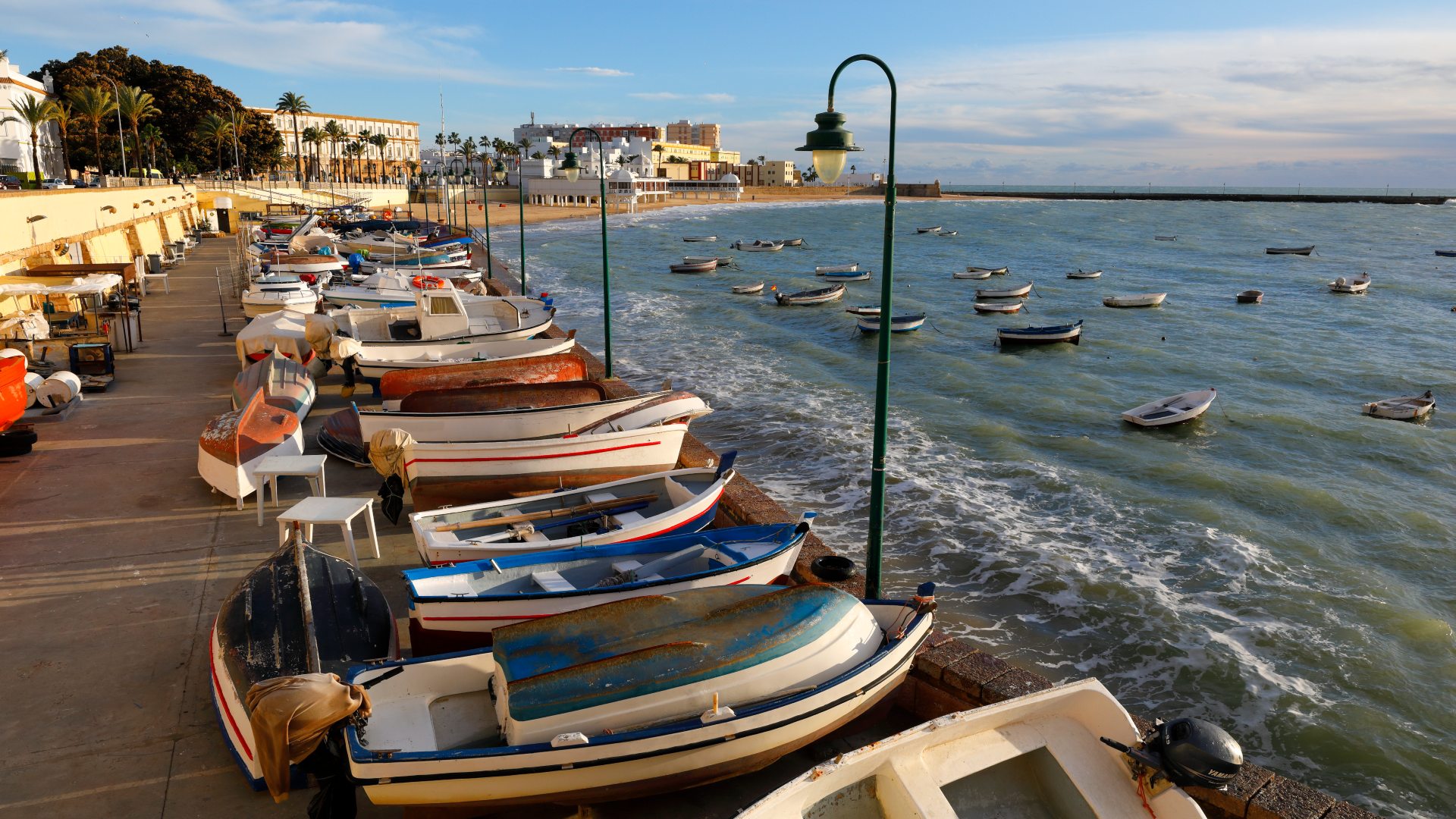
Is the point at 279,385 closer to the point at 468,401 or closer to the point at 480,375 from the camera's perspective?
the point at 480,375

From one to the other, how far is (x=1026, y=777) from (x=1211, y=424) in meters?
20.4

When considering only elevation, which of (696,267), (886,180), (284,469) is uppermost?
(886,180)

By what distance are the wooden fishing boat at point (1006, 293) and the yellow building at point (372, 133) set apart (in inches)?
4802

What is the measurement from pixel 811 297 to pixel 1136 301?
17149 mm

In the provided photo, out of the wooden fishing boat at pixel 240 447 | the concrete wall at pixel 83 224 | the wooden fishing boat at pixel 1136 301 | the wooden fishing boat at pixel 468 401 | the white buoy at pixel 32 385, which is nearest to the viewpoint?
the wooden fishing boat at pixel 240 447

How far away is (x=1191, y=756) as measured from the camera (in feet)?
16.5

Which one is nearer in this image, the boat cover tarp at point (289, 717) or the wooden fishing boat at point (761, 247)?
the boat cover tarp at point (289, 717)

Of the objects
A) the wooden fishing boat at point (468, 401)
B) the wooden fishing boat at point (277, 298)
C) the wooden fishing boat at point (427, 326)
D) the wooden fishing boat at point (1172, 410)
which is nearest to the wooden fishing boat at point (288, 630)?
the wooden fishing boat at point (468, 401)

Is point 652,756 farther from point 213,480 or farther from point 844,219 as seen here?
point 844,219

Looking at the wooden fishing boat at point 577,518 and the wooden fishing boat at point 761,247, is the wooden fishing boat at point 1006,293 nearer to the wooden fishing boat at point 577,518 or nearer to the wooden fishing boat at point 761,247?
the wooden fishing boat at point 761,247

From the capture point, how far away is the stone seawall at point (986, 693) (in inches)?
231

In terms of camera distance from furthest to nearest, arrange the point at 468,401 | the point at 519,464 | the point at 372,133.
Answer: the point at 372,133 → the point at 468,401 → the point at 519,464

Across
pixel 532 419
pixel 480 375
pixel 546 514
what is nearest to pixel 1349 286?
pixel 480 375

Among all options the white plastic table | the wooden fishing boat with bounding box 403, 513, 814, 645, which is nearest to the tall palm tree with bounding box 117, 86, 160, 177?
the white plastic table
